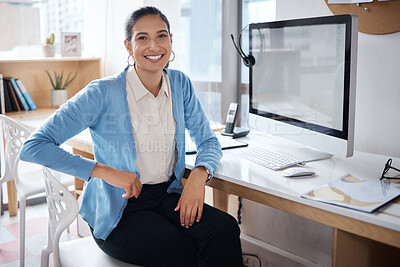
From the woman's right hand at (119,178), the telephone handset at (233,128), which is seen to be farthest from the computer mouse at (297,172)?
the telephone handset at (233,128)

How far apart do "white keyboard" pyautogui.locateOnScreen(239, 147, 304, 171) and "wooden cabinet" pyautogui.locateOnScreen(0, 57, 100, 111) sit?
1911mm

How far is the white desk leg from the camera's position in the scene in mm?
1321

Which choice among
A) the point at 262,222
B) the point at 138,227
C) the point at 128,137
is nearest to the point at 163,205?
the point at 138,227

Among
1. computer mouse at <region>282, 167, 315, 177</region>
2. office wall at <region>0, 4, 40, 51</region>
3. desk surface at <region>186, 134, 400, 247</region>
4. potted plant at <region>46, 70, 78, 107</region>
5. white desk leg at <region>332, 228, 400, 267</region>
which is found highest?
office wall at <region>0, 4, 40, 51</region>

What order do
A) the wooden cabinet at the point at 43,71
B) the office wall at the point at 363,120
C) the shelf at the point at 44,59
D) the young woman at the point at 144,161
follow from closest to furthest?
the young woman at the point at 144,161, the office wall at the point at 363,120, the shelf at the point at 44,59, the wooden cabinet at the point at 43,71

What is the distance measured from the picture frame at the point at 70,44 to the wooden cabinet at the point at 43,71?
0.19ft

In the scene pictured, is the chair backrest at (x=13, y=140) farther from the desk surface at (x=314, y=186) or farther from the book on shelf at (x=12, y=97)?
the desk surface at (x=314, y=186)

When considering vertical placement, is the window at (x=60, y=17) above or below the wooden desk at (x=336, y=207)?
above

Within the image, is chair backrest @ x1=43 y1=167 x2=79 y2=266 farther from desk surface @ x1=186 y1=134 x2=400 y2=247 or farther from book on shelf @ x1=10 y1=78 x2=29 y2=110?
book on shelf @ x1=10 y1=78 x2=29 y2=110

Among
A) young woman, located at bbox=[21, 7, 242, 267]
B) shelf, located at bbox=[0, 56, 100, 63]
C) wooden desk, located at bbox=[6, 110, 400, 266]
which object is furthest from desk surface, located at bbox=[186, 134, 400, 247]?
shelf, located at bbox=[0, 56, 100, 63]

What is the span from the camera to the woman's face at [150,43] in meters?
1.62

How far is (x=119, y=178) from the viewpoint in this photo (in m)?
1.50

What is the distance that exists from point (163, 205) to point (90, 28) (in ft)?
7.64

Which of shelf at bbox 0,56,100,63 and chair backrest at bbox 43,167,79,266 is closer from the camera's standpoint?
chair backrest at bbox 43,167,79,266
